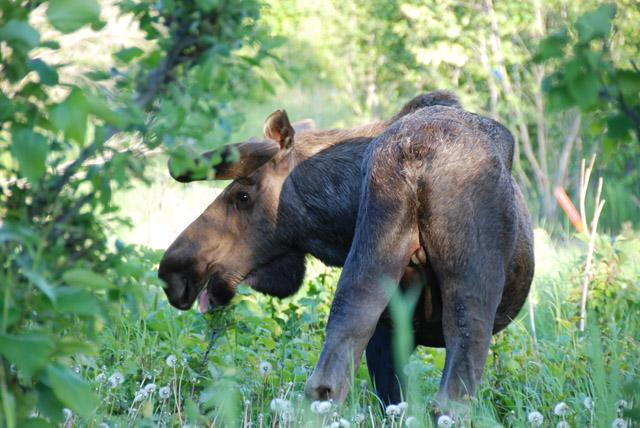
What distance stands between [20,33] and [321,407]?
1.83 metres

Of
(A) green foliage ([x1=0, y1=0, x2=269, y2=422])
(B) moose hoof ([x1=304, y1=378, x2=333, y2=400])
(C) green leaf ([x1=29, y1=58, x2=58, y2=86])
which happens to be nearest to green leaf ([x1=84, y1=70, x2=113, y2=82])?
(A) green foliage ([x1=0, y1=0, x2=269, y2=422])

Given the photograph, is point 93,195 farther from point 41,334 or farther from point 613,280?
point 613,280

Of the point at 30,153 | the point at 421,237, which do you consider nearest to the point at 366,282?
the point at 421,237

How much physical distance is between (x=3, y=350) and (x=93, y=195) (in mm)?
553

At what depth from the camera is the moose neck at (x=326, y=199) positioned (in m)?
5.02

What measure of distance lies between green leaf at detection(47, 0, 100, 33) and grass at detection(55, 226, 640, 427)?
1.74m

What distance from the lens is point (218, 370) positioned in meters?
4.79

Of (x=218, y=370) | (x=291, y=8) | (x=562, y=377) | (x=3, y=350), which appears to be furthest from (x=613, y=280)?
(x=291, y=8)

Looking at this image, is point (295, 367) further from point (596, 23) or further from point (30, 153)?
point (596, 23)

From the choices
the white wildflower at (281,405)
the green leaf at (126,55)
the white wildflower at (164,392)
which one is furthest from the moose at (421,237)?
the white wildflower at (164,392)

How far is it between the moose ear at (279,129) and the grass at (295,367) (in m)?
0.87

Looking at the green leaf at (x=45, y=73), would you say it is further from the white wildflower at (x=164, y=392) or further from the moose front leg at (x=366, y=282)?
the white wildflower at (x=164, y=392)

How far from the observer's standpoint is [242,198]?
5.28m

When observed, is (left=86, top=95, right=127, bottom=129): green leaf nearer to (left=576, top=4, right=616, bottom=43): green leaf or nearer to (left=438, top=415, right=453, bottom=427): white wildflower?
(left=576, top=4, right=616, bottom=43): green leaf
